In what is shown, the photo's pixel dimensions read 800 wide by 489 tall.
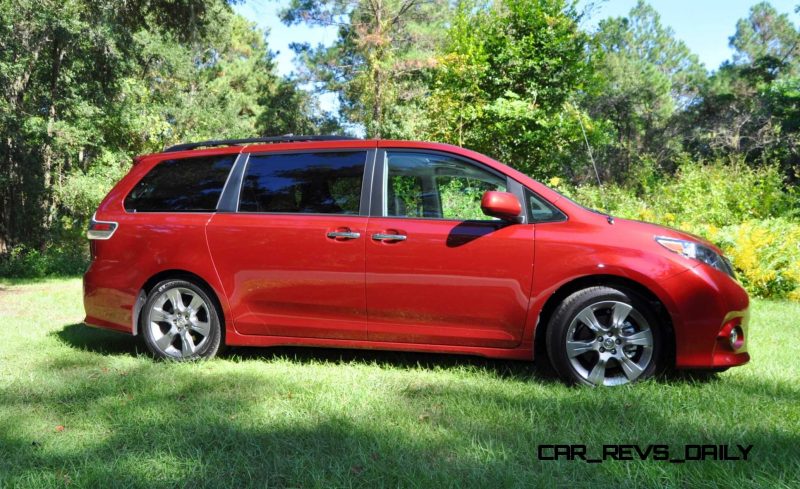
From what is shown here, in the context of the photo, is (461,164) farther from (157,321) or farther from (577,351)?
(157,321)

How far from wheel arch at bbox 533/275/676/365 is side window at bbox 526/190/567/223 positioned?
44cm

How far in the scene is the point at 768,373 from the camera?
13.3 feet

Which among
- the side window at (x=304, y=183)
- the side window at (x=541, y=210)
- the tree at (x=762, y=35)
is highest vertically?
the tree at (x=762, y=35)

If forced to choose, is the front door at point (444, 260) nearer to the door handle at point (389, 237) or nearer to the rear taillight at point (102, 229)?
the door handle at point (389, 237)

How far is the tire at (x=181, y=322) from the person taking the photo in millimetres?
4582

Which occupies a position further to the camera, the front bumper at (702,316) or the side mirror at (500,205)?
the side mirror at (500,205)

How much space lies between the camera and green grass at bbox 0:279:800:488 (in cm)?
261

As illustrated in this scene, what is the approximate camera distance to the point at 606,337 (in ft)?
12.3

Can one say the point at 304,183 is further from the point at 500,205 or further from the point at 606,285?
the point at 606,285

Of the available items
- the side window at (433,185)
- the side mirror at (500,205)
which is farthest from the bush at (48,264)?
the side mirror at (500,205)

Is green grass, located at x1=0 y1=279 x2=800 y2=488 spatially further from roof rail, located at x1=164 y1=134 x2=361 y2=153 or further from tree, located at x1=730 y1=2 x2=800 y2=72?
tree, located at x1=730 y1=2 x2=800 y2=72

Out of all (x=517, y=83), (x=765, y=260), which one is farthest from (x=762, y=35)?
(x=765, y=260)

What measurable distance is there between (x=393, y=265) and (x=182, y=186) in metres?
1.92

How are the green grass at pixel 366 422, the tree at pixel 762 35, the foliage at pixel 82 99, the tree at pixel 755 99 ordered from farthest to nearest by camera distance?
the tree at pixel 762 35 < the tree at pixel 755 99 < the foliage at pixel 82 99 < the green grass at pixel 366 422
